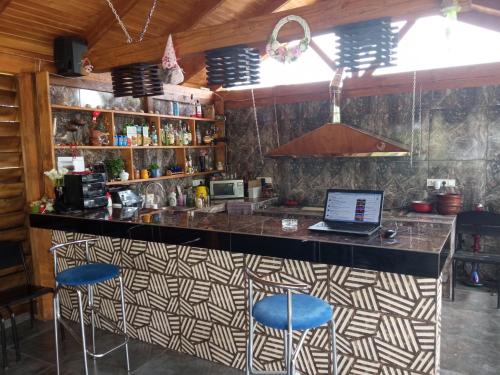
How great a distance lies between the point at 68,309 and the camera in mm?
3676

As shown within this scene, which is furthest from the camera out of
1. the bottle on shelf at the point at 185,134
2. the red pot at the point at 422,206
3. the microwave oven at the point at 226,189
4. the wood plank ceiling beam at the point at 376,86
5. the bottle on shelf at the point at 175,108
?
the microwave oven at the point at 226,189

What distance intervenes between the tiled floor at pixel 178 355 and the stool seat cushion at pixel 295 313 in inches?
41.9

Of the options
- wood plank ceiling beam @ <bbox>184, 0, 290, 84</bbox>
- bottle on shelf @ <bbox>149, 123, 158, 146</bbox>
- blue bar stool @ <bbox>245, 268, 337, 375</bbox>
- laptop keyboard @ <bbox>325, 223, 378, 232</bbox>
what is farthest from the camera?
bottle on shelf @ <bbox>149, 123, 158, 146</bbox>

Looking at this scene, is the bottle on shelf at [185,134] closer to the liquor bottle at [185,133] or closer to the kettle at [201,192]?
the liquor bottle at [185,133]

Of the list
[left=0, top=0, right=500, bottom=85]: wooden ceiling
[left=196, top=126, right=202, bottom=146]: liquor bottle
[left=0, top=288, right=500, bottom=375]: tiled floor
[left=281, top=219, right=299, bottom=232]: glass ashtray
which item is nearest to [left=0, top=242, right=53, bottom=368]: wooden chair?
[left=0, top=288, right=500, bottom=375]: tiled floor

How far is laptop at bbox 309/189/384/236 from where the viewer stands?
254 cm

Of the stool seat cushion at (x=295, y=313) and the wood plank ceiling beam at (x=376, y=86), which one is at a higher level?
the wood plank ceiling beam at (x=376, y=86)

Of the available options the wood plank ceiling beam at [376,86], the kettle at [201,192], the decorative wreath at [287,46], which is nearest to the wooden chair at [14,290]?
the kettle at [201,192]

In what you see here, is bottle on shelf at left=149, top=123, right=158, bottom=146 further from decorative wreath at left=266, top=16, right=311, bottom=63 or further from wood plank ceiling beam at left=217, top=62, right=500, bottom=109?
decorative wreath at left=266, top=16, right=311, bottom=63

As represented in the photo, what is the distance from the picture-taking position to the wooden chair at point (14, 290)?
2.95m

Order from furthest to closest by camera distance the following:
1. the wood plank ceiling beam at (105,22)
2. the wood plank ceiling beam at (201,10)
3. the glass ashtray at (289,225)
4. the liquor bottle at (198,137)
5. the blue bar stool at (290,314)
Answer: the liquor bottle at (198,137), the wood plank ceiling beam at (201,10), the wood plank ceiling beam at (105,22), the glass ashtray at (289,225), the blue bar stool at (290,314)

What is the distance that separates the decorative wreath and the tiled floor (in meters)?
2.19

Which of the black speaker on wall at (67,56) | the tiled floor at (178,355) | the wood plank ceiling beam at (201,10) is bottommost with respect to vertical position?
the tiled floor at (178,355)

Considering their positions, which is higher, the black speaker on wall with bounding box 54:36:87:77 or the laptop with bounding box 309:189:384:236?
the black speaker on wall with bounding box 54:36:87:77
